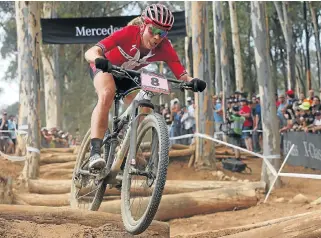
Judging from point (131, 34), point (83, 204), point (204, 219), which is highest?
point (131, 34)

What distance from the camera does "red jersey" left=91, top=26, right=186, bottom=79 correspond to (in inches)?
182

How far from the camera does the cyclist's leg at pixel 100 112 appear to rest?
466 centimetres

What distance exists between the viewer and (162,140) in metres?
4.09

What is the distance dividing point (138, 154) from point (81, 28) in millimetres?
9354

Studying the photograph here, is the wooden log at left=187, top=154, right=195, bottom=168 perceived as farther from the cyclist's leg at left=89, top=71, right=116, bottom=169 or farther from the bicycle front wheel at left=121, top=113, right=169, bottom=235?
the bicycle front wheel at left=121, top=113, right=169, bottom=235

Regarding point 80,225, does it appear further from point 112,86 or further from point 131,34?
point 131,34

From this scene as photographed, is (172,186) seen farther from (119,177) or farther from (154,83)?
(154,83)

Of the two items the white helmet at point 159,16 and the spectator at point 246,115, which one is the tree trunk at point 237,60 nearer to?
the spectator at point 246,115

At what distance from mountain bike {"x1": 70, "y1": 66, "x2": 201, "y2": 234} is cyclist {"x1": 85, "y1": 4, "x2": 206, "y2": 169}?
180 millimetres

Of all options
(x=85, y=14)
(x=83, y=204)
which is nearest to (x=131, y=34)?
(x=83, y=204)

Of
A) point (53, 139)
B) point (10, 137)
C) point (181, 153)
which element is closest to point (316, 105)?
point (181, 153)

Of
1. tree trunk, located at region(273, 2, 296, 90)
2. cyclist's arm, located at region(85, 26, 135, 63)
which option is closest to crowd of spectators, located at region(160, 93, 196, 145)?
cyclist's arm, located at region(85, 26, 135, 63)

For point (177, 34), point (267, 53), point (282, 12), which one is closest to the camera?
point (267, 53)

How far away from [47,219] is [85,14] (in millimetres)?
31017
